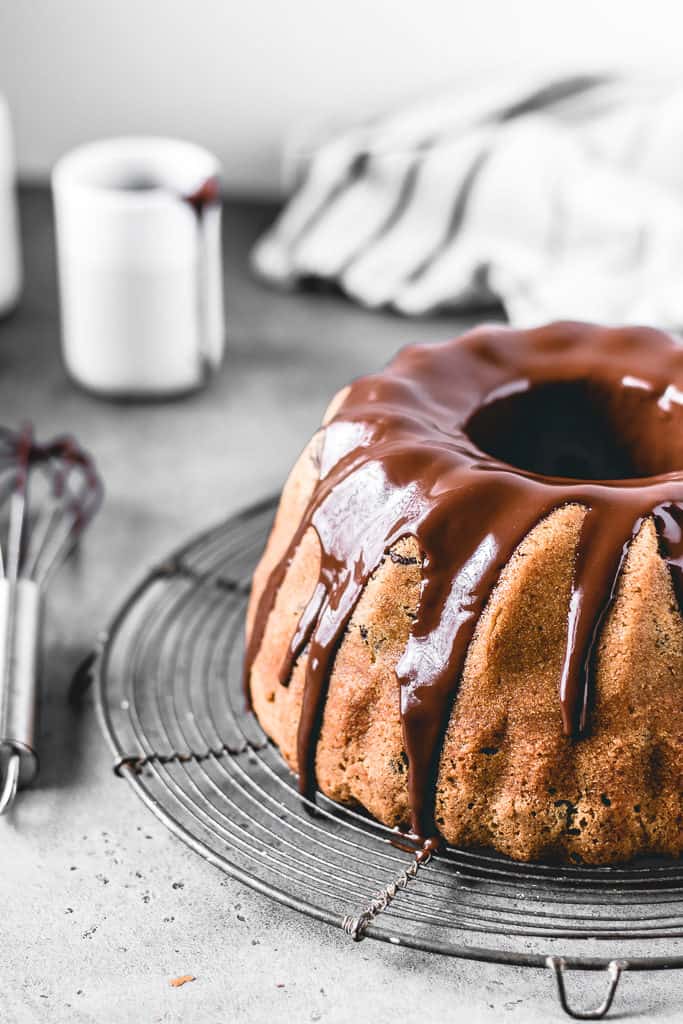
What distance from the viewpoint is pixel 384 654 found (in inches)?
53.7

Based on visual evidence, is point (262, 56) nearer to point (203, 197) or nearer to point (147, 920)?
point (203, 197)

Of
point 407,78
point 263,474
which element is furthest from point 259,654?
point 407,78

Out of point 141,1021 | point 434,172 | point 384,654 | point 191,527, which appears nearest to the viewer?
point 141,1021

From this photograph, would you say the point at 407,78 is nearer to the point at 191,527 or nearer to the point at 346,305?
the point at 346,305

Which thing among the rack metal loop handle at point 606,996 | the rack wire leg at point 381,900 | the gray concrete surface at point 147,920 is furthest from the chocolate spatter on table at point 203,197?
the rack metal loop handle at point 606,996

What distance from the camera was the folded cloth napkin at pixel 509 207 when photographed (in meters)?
2.43

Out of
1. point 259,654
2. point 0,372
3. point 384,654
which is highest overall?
point 384,654

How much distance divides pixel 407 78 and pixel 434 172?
33 cm

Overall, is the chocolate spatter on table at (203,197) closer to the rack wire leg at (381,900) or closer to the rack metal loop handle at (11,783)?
the rack metal loop handle at (11,783)

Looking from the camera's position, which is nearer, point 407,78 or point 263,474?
point 263,474

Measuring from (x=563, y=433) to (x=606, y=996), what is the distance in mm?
637

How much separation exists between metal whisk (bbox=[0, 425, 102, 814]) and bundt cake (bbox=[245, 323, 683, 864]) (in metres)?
0.30

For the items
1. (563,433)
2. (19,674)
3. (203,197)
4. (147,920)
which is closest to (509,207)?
(203,197)

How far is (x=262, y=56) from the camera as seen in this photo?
286 centimetres
